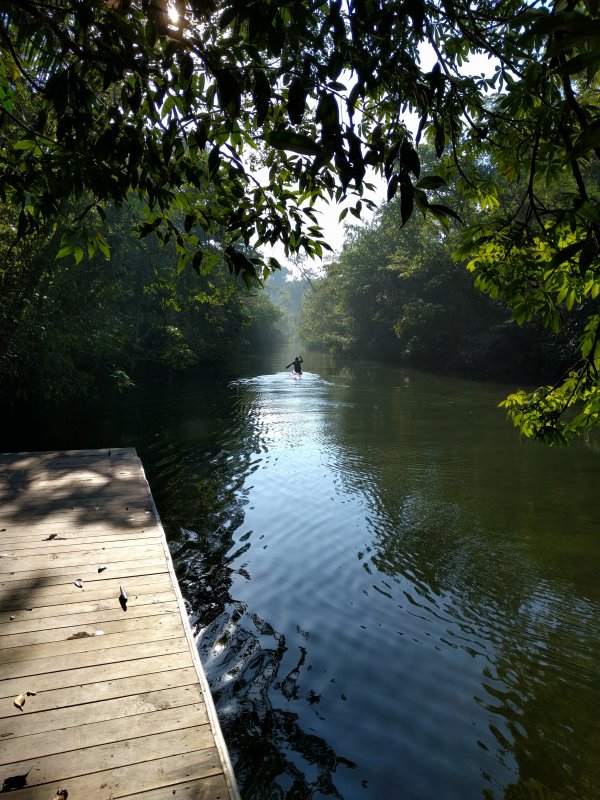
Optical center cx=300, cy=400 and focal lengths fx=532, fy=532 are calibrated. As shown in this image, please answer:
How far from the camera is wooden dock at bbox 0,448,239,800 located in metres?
2.60

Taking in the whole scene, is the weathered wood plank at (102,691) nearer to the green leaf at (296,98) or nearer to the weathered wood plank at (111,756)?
the weathered wood plank at (111,756)

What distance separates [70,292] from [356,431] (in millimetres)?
10114

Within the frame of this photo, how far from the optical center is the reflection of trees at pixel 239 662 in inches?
150

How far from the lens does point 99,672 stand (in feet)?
11.2

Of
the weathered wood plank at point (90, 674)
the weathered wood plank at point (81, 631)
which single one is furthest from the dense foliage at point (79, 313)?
the weathered wood plank at point (90, 674)

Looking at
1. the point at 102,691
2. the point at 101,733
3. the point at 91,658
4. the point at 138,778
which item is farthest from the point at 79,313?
the point at 138,778

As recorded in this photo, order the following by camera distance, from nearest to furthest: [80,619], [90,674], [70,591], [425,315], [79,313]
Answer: [90,674] < [80,619] < [70,591] < [79,313] < [425,315]

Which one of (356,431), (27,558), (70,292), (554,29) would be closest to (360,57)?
(554,29)

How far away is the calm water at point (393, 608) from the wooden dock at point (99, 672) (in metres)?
1.03

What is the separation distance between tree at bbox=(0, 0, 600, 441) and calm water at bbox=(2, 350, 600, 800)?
8.11ft

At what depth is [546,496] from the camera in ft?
33.1

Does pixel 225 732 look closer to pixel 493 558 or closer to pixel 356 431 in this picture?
pixel 493 558

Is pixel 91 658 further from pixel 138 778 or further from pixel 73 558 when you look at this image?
pixel 73 558

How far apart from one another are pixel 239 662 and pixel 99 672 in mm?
1949
